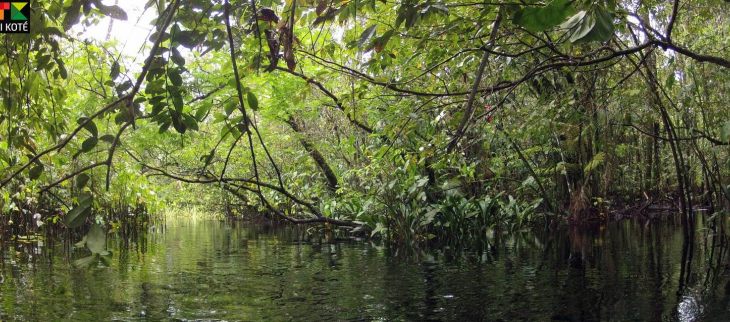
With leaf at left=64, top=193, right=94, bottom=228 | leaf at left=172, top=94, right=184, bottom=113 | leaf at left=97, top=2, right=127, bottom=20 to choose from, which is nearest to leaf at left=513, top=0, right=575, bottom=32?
leaf at left=172, top=94, right=184, bottom=113

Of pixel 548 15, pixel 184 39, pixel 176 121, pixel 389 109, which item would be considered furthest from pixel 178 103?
pixel 389 109

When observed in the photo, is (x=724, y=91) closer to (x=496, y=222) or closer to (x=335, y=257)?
(x=496, y=222)

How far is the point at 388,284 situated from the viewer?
13.5 feet

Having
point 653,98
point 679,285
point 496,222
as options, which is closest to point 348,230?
point 496,222

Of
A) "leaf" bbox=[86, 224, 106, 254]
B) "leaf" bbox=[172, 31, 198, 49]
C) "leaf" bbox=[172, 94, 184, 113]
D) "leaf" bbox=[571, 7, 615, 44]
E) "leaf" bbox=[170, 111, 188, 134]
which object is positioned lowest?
"leaf" bbox=[86, 224, 106, 254]

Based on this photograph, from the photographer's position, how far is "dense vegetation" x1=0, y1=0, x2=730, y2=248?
5.79ft

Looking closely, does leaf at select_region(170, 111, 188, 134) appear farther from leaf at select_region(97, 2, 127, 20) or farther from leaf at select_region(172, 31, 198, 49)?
leaf at select_region(97, 2, 127, 20)

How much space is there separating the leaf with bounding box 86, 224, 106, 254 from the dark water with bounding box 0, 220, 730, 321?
0.75 meters

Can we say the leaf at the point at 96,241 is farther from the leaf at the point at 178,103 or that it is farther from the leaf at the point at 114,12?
the leaf at the point at 114,12

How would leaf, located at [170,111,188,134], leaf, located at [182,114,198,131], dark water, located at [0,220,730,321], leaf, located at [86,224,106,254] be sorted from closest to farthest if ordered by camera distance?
leaf, located at [86,224,106,254] → leaf, located at [170,111,188,134] → leaf, located at [182,114,198,131] → dark water, located at [0,220,730,321]

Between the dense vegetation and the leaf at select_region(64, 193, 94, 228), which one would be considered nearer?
the leaf at select_region(64, 193, 94, 228)

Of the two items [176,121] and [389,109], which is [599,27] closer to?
[176,121]

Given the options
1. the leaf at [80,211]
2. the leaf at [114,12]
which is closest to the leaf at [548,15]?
the leaf at [80,211]

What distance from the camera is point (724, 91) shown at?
20.8ft
